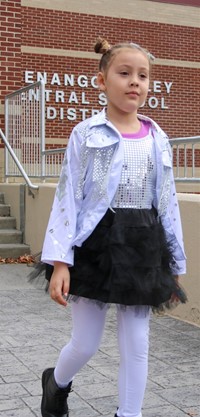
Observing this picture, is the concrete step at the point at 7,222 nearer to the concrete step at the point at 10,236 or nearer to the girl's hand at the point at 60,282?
the concrete step at the point at 10,236

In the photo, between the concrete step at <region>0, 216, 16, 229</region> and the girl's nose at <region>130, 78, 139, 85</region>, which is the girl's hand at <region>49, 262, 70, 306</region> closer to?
the girl's nose at <region>130, 78, 139, 85</region>

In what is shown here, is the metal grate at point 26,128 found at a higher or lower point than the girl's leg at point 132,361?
higher

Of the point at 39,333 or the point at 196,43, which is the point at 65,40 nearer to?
the point at 196,43

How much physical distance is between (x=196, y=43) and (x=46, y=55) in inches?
146

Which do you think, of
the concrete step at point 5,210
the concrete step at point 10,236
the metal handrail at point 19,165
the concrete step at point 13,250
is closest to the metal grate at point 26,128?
the metal handrail at point 19,165

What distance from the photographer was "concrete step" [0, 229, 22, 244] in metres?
8.48

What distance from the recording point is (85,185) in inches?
107

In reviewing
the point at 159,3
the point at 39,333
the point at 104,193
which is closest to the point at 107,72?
the point at 104,193

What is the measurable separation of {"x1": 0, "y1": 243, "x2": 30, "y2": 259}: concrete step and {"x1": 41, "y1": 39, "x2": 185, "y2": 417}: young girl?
17.8 ft

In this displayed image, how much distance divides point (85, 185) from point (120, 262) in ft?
1.26

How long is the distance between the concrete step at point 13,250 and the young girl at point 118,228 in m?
5.41

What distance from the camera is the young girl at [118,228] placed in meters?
2.63

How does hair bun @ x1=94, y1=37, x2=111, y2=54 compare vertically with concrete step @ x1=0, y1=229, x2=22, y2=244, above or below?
above

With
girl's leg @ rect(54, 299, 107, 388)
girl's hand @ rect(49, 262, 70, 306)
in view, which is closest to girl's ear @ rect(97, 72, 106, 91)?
girl's hand @ rect(49, 262, 70, 306)
